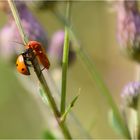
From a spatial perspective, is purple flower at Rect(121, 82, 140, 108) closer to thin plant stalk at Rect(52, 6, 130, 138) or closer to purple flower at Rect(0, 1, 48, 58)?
thin plant stalk at Rect(52, 6, 130, 138)

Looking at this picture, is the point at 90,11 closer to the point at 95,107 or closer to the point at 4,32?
the point at 95,107

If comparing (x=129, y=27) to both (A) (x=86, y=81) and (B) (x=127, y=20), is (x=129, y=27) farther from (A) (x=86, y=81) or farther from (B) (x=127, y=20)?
(A) (x=86, y=81)

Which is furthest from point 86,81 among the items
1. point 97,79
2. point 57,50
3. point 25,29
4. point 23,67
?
point 23,67

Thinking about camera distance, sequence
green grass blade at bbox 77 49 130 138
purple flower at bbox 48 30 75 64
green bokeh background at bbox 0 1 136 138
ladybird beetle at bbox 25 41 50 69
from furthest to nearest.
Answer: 1. green bokeh background at bbox 0 1 136 138
2. purple flower at bbox 48 30 75 64
3. green grass blade at bbox 77 49 130 138
4. ladybird beetle at bbox 25 41 50 69

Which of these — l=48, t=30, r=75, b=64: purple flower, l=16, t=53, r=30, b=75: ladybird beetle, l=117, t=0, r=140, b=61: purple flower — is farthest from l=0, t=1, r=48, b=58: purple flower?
l=16, t=53, r=30, b=75: ladybird beetle

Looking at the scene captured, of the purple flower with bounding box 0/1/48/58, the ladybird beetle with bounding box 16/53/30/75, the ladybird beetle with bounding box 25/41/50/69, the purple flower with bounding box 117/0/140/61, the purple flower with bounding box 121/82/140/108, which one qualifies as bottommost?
the purple flower with bounding box 121/82/140/108

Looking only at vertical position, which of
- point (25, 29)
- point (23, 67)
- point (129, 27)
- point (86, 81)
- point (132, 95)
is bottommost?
point (86, 81)
